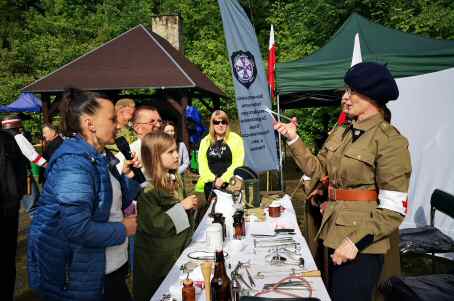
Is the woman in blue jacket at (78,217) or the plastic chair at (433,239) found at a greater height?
the woman in blue jacket at (78,217)

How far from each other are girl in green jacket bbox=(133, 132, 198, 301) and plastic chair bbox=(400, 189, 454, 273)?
94.4 inches

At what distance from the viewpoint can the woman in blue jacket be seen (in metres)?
1.64

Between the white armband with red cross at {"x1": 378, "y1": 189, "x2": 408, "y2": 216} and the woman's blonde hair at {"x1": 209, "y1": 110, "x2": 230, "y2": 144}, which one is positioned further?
the woman's blonde hair at {"x1": 209, "y1": 110, "x2": 230, "y2": 144}

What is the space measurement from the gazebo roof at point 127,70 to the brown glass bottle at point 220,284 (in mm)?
5953

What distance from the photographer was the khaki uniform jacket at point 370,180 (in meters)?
1.87

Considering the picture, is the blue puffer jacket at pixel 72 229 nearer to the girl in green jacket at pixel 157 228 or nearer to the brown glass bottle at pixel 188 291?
the brown glass bottle at pixel 188 291

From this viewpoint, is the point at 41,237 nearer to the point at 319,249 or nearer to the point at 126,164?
the point at 126,164

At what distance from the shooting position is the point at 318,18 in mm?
14203

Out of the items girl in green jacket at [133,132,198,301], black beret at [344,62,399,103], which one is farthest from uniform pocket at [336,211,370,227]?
girl in green jacket at [133,132,198,301]

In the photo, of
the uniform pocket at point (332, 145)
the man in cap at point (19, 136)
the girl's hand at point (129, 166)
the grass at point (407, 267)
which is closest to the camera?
the uniform pocket at point (332, 145)

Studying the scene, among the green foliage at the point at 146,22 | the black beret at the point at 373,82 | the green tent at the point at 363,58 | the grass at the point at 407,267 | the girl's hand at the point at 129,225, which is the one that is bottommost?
the grass at the point at 407,267

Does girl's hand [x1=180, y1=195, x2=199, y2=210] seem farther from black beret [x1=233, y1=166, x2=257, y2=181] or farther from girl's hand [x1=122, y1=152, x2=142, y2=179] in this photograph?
black beret [x1=233, y1=166, x2=257, y2=181]

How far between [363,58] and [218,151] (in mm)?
2498

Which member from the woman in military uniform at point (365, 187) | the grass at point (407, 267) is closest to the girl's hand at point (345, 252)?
the woman in military uniform at point (365, 187)
